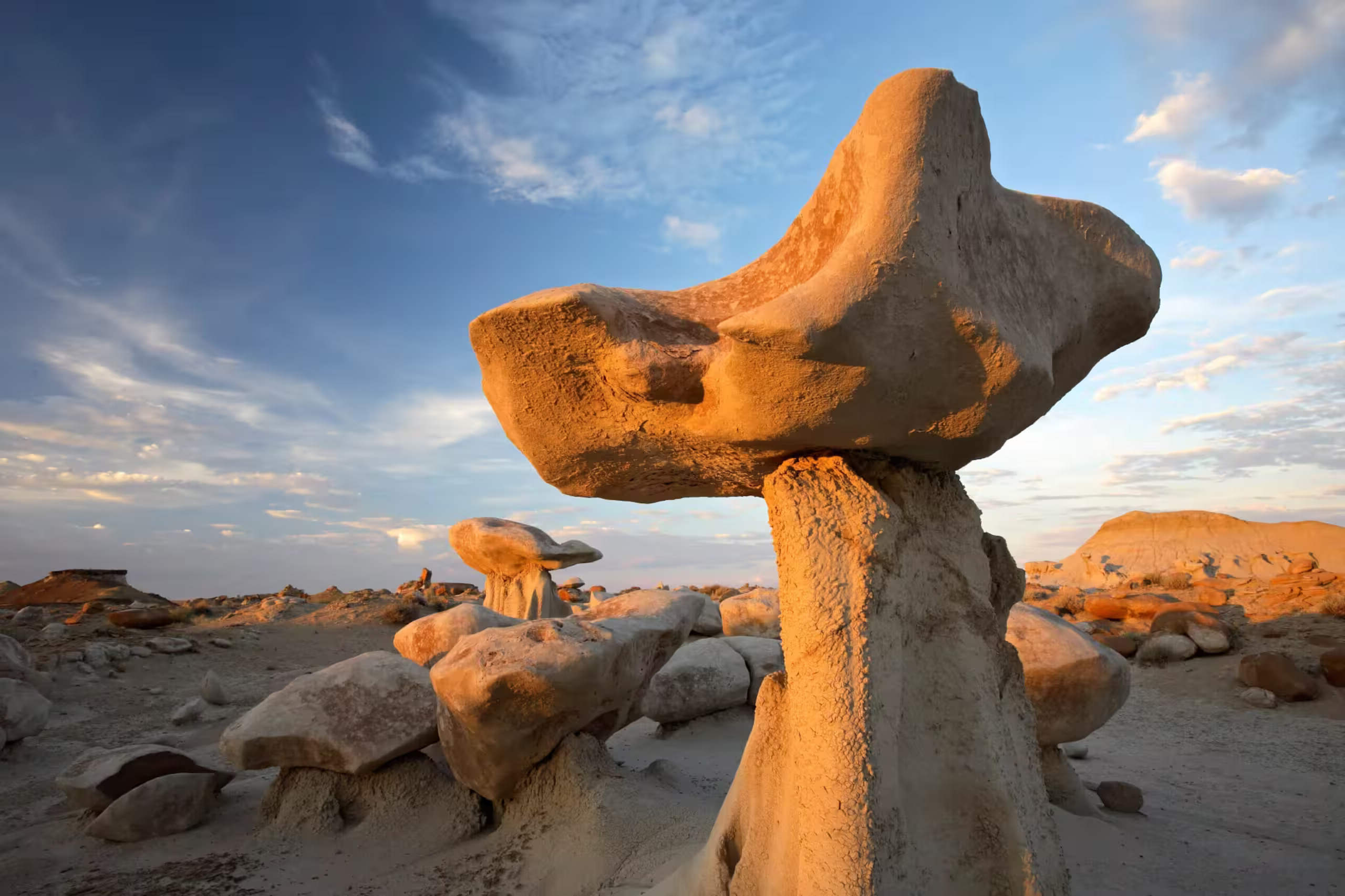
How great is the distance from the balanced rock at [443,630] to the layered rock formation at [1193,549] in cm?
1828

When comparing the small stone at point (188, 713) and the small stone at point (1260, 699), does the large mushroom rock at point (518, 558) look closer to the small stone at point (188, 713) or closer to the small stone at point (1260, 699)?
the small stone at point (188, 713)

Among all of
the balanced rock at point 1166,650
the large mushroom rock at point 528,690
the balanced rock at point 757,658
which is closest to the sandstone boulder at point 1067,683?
the large mushroom rock at point 528,690

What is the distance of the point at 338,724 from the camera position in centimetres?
444

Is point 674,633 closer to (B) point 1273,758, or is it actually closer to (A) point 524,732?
(A) point 524,732

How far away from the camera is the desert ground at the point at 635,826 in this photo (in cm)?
373

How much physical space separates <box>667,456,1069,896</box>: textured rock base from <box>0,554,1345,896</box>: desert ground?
4.11ft

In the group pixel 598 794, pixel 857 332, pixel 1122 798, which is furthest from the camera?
pixel 1122 798

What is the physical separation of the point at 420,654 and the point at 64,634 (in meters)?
8.47

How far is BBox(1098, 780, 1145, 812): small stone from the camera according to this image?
4.61 meters

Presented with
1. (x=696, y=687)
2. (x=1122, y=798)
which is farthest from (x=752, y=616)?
(x=1122, y=798)

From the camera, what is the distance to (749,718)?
7.09 metres

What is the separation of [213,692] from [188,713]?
0.61 meters

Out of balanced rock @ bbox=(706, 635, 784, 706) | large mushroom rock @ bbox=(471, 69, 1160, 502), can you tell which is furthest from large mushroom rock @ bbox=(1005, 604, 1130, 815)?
balanced rock @ bbox=(706, 635, 784, 706)

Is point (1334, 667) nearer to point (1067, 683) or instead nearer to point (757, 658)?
point (1067, 683)
